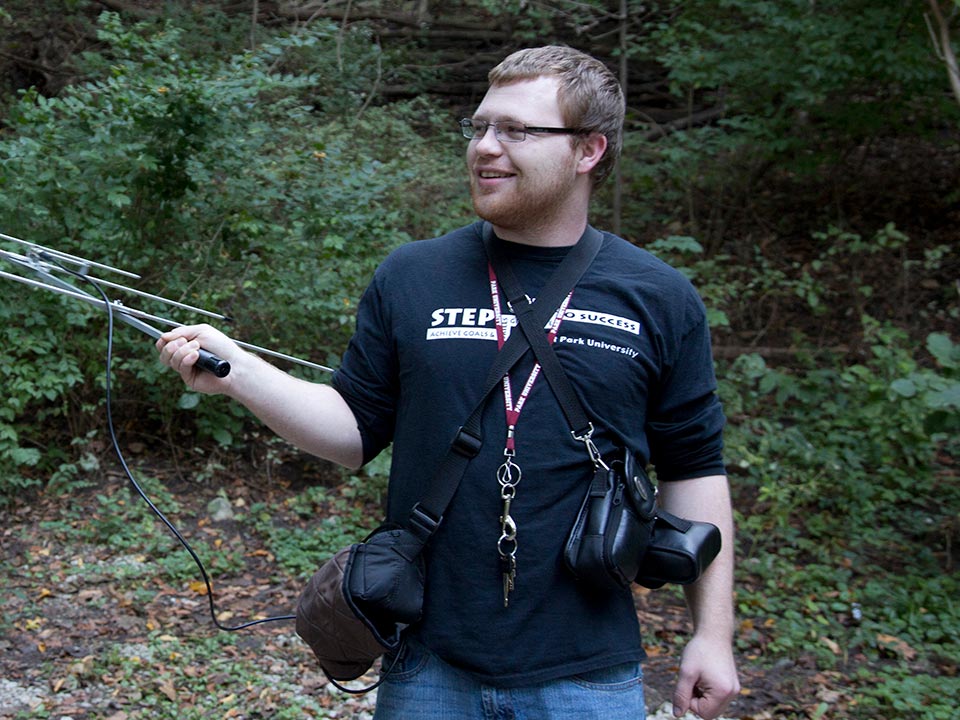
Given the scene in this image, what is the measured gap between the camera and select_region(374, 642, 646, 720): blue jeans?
2.02 meters

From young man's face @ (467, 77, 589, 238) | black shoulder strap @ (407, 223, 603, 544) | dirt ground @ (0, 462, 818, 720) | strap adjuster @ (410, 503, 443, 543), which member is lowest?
dirt ground @ (0, 462, 818, 720)

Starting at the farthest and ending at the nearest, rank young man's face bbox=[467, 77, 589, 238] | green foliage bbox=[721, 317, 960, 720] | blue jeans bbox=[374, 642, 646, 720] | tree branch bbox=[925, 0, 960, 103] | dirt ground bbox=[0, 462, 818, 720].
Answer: tree branch bbox=[925, 0, 960, 103] < green foliage bbox=[721, 317, 960, 720] < dirt ground bbox=[0, 462, 818, 720] < young man's face bbox=[467, 77, 589, 238] < blue jeans bbox=[374, 642, 646, 720]

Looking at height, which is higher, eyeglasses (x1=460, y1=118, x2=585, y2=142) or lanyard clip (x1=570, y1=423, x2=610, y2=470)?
eyeglasses (x1=460, y1=118, x2=585, y2=142)

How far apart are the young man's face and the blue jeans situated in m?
0.91

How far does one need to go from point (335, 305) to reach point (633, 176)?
5.13 m

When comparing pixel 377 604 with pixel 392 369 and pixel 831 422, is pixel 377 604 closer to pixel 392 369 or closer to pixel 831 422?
pixel 392 369

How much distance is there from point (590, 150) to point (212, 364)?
0.91 meters

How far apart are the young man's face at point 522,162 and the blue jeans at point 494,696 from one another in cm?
91

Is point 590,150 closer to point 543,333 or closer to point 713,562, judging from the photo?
point 543,333

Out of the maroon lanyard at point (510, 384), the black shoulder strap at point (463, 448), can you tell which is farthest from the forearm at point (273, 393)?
the maroon lanyard at point (510, 384)

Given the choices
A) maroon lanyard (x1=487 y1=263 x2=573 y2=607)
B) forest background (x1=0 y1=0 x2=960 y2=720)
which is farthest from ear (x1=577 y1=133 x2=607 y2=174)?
forest background (x1=0 y1=0 x2=960 y2=720)

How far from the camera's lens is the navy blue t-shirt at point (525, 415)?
204 cm

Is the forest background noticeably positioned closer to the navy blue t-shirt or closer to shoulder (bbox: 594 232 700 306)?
the navy blue t-shirt

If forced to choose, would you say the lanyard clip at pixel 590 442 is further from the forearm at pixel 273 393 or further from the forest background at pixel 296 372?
the forest background at pixel 296 372
